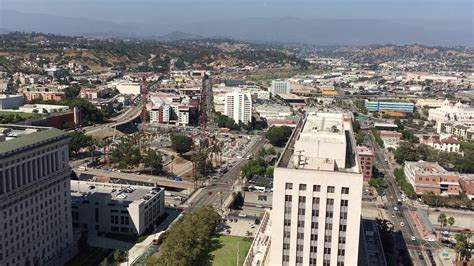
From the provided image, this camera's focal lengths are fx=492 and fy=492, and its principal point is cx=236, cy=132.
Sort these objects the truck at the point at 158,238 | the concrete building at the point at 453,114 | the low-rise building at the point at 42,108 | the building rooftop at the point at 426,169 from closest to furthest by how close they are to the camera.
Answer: the truck at the point at 158,238
the building rooftop at the point at 426,169
the low-rise building at the point at 42,108
the concrete building at the point at 453,114

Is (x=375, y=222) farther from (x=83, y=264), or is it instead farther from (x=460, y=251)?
(x=83, y=264)

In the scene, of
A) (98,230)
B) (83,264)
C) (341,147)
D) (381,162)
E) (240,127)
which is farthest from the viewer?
(240,127)

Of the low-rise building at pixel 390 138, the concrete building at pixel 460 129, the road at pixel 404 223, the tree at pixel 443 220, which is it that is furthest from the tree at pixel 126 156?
the concrete building at pixel 460 129

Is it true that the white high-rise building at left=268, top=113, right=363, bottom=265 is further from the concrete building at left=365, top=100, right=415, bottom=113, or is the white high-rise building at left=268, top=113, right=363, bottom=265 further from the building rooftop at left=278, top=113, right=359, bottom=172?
the concrete building at left=365, top=100, right=415, bottom=113

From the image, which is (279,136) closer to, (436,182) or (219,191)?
(219,191)

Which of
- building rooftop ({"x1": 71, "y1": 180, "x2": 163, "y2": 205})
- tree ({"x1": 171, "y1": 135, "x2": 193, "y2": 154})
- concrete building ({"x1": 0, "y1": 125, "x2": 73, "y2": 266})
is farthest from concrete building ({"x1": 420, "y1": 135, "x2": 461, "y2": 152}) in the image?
concrete building ({"x1": 0, "y1": 125, "x2": 73, "y2": 266})

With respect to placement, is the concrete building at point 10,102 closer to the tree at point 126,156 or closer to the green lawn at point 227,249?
the tree at point 126,156

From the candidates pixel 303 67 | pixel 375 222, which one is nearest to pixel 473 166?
pixel 375 222
